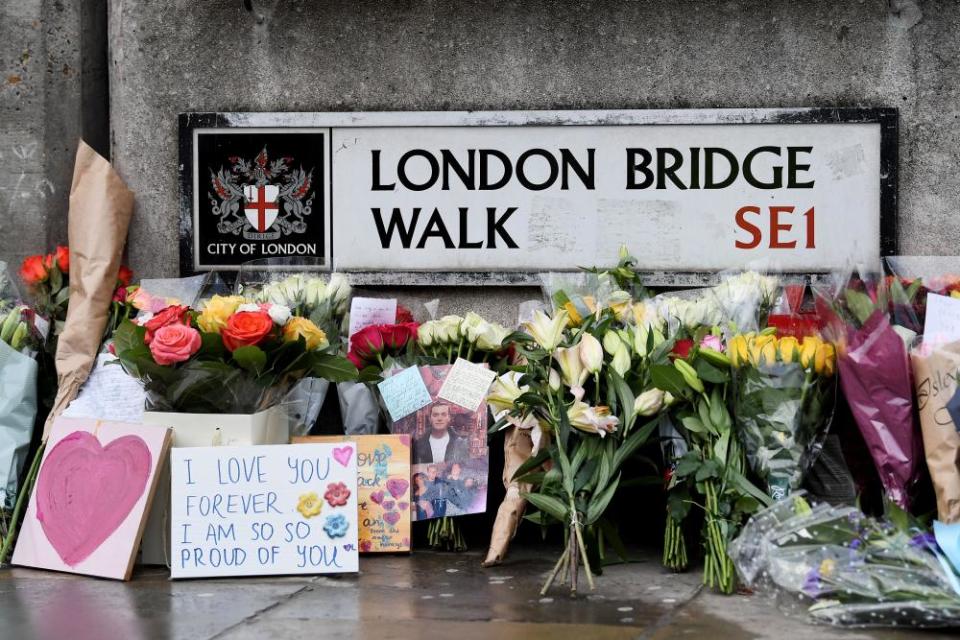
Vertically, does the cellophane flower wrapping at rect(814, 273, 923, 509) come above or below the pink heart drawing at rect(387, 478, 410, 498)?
above

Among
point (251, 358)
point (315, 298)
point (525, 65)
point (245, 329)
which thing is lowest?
point (251, 358)

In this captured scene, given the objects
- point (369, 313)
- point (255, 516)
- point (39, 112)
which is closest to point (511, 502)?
point (255, 516)

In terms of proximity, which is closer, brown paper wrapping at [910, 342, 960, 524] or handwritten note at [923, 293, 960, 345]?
brown paper wrapping at [910, 342, 960, 524]

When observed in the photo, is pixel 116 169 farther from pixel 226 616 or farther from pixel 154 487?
pixel 226 616

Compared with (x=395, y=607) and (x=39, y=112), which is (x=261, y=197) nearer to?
(x=39, y=112)

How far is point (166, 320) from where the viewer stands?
4293mm

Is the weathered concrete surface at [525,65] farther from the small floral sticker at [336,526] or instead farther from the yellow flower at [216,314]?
the small floral sticker at [336,526]

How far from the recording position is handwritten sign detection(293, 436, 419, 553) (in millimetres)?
4668

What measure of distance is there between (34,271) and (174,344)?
153 centimetres

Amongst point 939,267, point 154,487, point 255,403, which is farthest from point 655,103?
point 154,487

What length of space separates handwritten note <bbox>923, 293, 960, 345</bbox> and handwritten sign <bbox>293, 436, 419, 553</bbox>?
2026 millimetres

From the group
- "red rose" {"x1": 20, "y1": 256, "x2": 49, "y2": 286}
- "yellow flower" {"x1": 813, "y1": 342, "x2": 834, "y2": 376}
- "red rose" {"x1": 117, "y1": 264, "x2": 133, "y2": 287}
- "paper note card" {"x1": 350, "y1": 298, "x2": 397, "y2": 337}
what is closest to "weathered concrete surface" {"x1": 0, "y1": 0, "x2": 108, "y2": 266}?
"red rose" {"x1": 20, "y1": 256, "x2": 49, "y2": 286}

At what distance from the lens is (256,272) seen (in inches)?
219

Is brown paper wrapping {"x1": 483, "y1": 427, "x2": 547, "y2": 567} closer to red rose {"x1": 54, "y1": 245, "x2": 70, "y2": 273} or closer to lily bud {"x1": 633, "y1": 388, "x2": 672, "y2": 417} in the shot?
lily bud {"x1": 633, "y1": 388, "x2": 672, "y2": 417}
